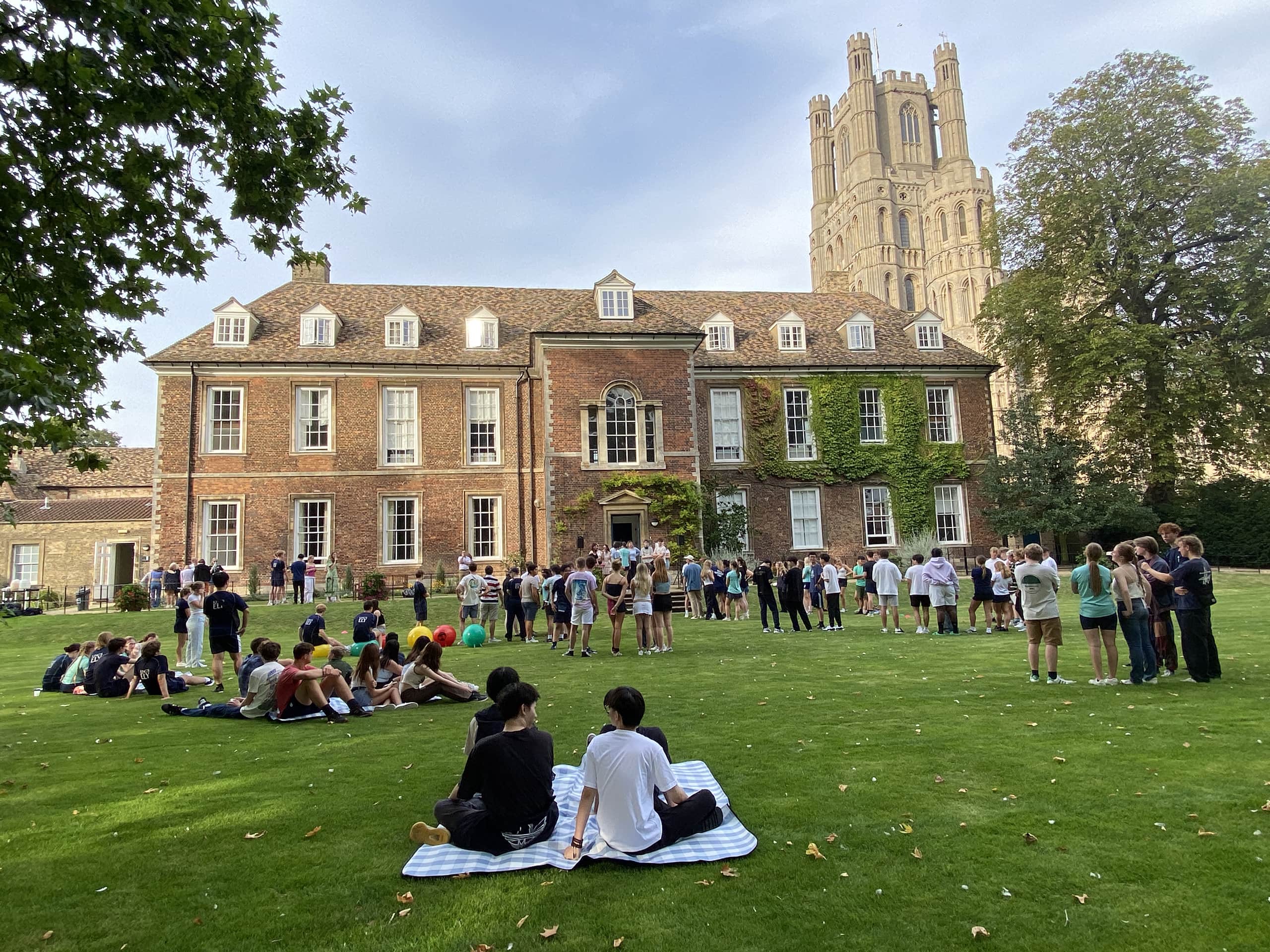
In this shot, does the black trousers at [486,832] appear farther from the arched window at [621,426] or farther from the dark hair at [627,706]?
the arched window at [621,426]

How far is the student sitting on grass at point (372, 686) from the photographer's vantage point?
33.1 feet

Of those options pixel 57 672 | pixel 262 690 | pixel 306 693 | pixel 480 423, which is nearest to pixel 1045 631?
pixel 306 693

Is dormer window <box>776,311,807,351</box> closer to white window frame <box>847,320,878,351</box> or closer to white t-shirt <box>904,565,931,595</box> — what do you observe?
white window frame <box>847,320,878,351</box>

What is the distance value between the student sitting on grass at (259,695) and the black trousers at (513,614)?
305 inches

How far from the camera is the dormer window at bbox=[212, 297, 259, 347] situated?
29.4m

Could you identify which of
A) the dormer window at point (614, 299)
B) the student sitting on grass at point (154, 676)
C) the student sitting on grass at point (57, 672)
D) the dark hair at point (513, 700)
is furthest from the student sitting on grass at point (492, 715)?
the dormer window at point (614, 299)

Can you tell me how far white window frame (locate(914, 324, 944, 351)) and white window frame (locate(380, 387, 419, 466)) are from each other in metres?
21.2

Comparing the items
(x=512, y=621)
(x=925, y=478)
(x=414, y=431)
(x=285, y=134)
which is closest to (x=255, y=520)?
(x=414, y=431)

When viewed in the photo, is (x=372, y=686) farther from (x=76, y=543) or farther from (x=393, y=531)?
(x=76, y=543)

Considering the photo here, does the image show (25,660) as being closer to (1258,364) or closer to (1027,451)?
(1027,451)

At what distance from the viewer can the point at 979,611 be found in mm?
20375

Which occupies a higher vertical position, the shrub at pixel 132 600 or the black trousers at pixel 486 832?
the shrub at pixel 132 600

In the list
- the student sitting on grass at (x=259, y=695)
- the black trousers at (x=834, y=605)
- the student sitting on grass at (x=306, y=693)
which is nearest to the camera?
the student sitting on grass at (x=306, y=693)

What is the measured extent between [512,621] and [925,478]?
69.2 feet
